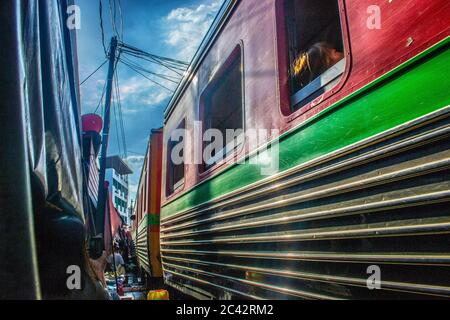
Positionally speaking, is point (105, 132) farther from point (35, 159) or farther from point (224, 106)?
Answer: point (35, 159)

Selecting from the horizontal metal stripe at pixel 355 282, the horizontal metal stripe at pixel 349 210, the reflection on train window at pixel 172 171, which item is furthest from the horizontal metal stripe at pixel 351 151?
the reflection on train window at pixel 172 171

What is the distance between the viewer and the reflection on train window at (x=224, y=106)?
298 centimetres

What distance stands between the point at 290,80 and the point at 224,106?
1.82 metres

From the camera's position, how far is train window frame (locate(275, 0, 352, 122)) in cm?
167

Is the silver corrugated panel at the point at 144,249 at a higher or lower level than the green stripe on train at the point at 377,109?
lower

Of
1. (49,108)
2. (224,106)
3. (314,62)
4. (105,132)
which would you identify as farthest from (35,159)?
(105,132)

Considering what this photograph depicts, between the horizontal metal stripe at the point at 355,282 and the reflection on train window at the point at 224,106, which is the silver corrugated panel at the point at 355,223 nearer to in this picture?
the horizontal metal stripe at the point at 355,282

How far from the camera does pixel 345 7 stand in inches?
64.4

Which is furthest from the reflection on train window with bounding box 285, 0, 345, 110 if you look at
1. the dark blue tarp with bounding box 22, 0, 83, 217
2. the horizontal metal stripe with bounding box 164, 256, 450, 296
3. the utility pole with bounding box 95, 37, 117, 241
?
the utility pole with bounding box 95, 37, 117, 241

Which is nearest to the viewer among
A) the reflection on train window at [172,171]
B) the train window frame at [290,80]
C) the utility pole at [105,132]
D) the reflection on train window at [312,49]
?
the train window frame at [290,80]

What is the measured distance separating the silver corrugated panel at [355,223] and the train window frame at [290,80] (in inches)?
15.4

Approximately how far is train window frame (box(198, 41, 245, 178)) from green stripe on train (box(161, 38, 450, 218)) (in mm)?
716

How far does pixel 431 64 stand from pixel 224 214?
196 cm
